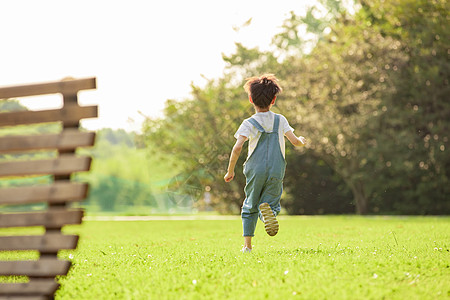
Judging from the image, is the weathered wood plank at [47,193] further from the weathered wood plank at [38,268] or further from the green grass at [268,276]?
the green grass at [268,276]

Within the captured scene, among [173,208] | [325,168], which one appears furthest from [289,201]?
[173,208]

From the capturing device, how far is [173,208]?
36.6 meters

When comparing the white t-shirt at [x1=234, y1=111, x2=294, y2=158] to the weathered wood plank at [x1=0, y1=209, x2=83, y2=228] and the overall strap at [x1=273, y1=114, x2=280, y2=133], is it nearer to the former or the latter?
the overall strap at [x1=273, y1=114, x2=280, y2=133]

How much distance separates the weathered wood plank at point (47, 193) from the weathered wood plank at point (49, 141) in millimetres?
286

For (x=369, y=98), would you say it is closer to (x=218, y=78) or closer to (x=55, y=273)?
(x=218, y=78)

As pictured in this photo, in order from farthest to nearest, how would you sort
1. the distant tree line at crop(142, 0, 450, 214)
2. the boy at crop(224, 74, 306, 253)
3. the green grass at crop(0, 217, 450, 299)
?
1. the distant tree line at crop(142, 0, 450, 214)
2. the boy at crop(224, 74, 306, 253)
3. the green grass at crop(0, 217, 450, 299)

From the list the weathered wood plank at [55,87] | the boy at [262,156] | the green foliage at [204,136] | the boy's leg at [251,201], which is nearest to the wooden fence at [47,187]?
the weathered wood plank at [55,87]

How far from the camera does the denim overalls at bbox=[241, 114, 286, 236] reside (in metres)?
6.95

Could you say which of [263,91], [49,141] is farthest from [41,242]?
[263,91]

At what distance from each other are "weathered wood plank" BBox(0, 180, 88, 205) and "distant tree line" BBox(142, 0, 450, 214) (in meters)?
19.3

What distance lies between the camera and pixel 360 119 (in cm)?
2306

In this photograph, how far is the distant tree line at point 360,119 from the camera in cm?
2216

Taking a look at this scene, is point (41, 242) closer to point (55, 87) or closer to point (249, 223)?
point (55, 87)

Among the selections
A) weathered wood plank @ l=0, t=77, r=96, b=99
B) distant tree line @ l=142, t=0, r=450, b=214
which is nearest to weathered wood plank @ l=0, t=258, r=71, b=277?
weathered wood plank @ l=0, t=77, r=96, b=99
